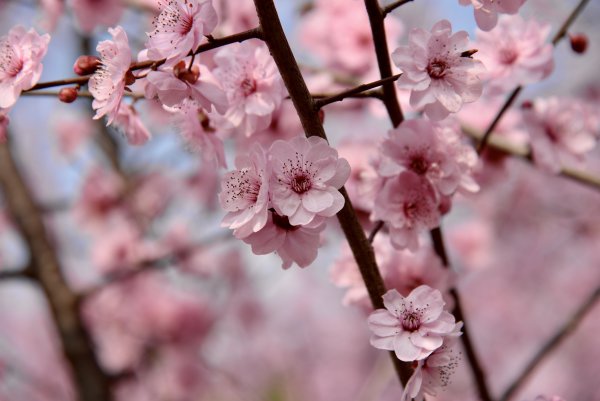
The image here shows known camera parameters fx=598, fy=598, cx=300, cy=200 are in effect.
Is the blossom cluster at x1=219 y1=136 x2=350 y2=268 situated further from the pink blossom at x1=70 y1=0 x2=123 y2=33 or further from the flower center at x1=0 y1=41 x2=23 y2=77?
the pink blossom at x1=70 y1=0 x2=123 y2=33

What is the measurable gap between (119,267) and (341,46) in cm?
140

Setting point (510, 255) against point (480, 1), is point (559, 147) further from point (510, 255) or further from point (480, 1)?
point (510, 255)

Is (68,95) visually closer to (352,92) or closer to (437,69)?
(352,92)

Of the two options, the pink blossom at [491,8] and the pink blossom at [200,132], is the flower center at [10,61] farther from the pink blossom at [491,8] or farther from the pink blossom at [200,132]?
the pink blossom at [491,8]

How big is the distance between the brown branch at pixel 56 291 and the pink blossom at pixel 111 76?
138 cm

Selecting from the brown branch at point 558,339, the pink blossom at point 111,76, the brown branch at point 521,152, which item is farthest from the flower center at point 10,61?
the brown branch at point 558,339

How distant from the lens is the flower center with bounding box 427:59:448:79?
715mm

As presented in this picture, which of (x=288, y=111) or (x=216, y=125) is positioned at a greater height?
(x=216, y=125)

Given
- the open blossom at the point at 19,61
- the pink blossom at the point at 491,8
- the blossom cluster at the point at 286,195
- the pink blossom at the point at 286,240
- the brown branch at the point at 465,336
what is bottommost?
the brown branch at the point at 465,336

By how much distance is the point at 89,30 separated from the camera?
149cm

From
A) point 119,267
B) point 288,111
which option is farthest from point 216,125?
point 119,267

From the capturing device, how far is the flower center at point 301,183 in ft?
2.14

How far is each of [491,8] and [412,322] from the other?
1.27ft

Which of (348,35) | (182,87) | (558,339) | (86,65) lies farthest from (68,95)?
(348,35)
